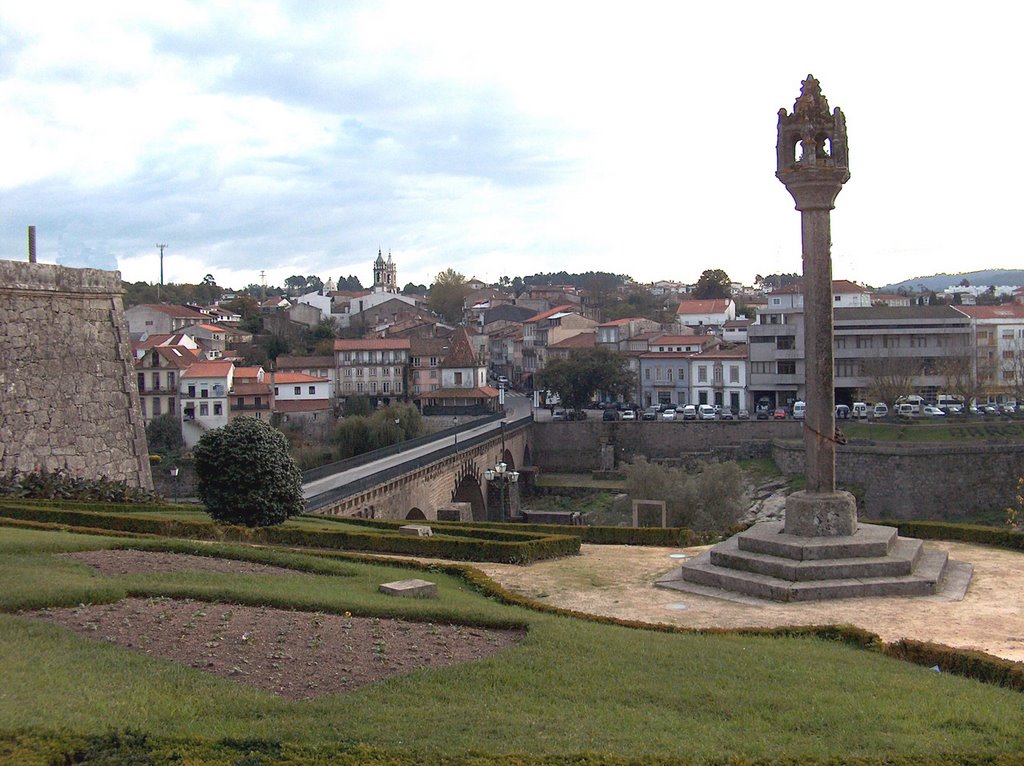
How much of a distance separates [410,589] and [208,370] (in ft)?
192

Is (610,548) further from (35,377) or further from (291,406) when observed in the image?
(291,406)

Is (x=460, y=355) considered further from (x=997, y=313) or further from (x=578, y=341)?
(x=997, y=313)

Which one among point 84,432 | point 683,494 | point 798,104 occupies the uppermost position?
point 798,104

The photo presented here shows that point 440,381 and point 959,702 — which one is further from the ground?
point 440,381

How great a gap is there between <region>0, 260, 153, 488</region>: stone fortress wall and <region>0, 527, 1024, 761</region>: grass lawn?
9068 millimetres

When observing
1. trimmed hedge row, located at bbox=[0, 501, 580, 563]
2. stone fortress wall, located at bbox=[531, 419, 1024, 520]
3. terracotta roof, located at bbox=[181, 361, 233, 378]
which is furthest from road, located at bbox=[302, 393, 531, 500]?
terracotta roof, located at bbox=[181, 361, 233, 378]

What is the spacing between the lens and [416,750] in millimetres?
6785

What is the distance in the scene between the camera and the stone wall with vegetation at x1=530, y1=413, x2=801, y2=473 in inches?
2557

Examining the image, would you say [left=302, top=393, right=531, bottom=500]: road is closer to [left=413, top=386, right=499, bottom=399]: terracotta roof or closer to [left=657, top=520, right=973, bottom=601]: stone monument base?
[left=413, top=386, right=499, bottom=399]: terracotta roof

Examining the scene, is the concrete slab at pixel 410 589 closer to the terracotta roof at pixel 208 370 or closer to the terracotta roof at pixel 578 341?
the terracotta roof at pixel 208 370

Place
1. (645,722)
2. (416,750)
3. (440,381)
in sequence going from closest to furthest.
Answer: (416,750), (645,722), (440,381)

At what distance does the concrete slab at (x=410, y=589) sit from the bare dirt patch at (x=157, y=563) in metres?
1.78

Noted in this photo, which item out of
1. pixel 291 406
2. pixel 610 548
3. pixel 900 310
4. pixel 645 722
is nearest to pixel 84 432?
pixel 610 548

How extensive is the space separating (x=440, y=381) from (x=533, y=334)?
19697mm
